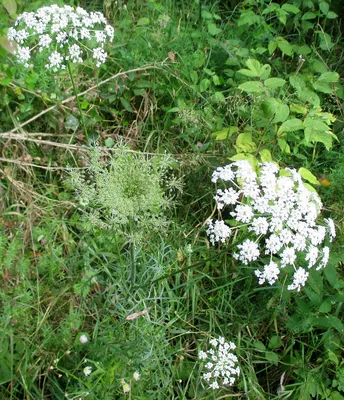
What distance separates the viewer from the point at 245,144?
9.67ft

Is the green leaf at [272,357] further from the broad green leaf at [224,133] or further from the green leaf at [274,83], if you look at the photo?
the green leaf at [274,83]

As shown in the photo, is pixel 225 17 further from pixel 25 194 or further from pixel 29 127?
pixel 25 194

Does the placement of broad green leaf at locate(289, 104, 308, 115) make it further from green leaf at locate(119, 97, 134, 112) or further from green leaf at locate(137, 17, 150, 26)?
green leaf at locate(137, 17, 150, 26)

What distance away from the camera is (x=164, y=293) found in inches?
103

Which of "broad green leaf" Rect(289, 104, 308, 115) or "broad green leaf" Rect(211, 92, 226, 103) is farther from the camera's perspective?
"broad green leaf" Rect(211, 92, 226, 103)

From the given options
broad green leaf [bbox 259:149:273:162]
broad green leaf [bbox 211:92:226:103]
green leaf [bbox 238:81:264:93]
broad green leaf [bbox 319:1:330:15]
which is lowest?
broad green leaf [bbox 259:149:273:162]

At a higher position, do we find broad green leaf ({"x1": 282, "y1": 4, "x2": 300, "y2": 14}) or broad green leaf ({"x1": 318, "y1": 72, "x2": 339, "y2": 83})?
broad green leaf ({"x1": 282, "y1": 4, "x2": 300, "y2": 14})

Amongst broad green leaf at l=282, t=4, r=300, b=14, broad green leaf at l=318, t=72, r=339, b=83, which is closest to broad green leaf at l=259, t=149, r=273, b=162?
broad green leaf at l=318, t=72, r=339, b=83

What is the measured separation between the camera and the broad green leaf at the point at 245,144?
293 centimetres

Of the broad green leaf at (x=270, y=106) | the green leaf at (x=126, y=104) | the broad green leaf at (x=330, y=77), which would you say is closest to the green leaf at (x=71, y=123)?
the green leaf at (x=126, y=104)

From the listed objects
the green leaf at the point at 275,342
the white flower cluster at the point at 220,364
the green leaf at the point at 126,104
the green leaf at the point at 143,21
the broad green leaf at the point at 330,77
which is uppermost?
the broad green leaf at the point at 330,77

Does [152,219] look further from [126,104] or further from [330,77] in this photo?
[330,77]

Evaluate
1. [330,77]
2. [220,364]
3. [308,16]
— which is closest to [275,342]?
[220,364]

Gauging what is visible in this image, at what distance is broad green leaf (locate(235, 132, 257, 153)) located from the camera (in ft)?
9.61
